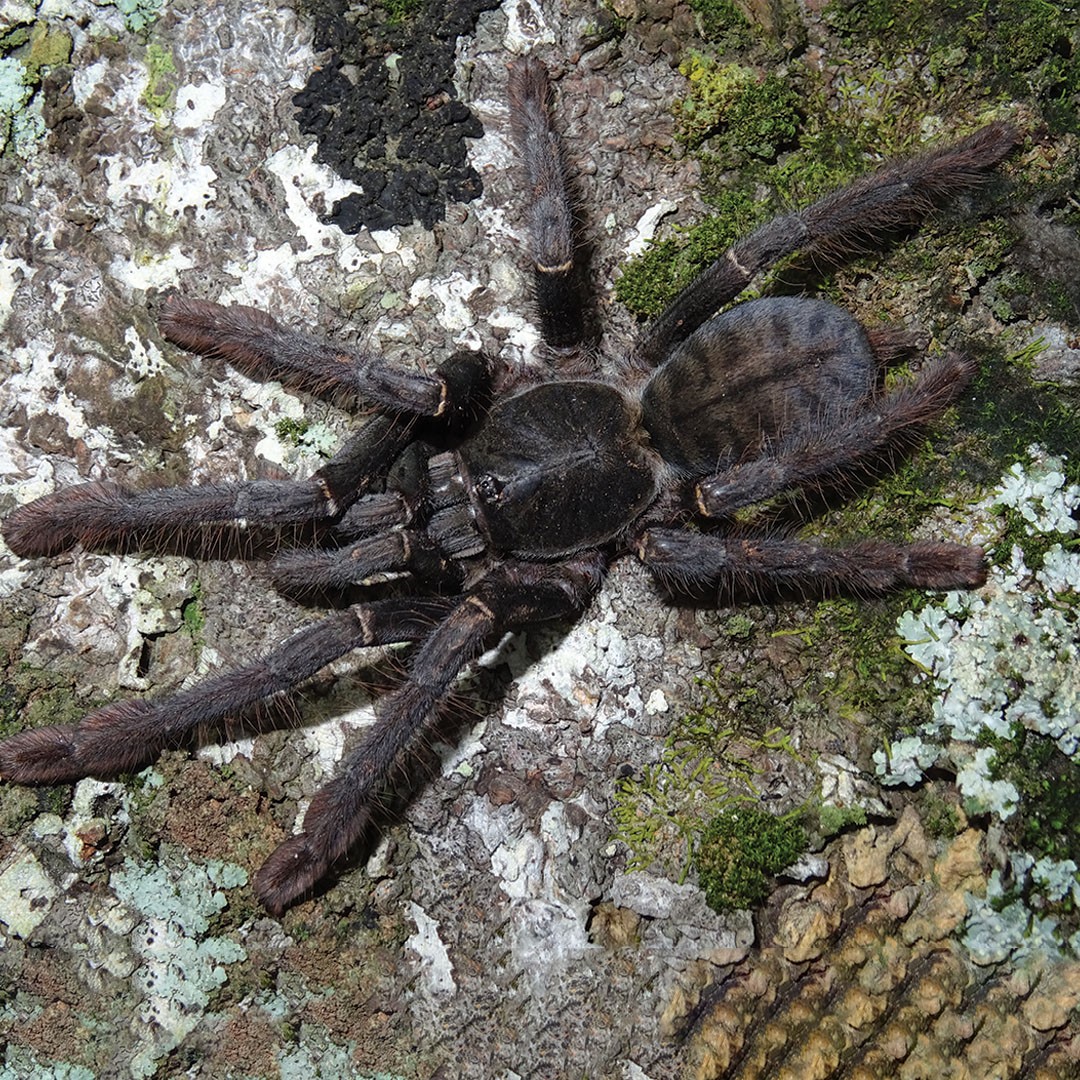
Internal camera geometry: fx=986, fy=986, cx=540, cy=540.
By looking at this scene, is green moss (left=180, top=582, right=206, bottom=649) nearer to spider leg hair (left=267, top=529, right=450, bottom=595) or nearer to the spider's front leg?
the spider's front leg

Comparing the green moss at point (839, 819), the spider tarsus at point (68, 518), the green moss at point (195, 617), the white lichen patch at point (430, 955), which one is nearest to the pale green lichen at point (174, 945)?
the white lichen patch at point (430, 955)

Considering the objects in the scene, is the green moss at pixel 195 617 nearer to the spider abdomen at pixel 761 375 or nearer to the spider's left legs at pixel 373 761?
the spider's left legs at pixel 373 761

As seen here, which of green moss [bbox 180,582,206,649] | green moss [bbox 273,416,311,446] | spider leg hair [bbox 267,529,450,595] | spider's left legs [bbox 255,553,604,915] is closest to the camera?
spider's left legs [bbox 255,553,604,915]

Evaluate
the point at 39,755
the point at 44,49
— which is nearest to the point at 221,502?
the point at 39,755

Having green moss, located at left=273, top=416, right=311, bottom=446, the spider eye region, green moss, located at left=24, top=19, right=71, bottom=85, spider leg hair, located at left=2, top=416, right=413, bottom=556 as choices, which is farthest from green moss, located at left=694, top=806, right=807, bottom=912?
Result: green moss, located at left=24, top=19, right=71, bottom=85

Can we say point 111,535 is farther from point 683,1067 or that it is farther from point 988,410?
point 988,410

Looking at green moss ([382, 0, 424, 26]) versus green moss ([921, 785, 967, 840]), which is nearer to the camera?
green moss ([921, 785, 967, 840])

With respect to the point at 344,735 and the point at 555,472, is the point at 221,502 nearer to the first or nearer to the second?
the point at 344,735
